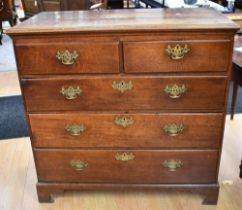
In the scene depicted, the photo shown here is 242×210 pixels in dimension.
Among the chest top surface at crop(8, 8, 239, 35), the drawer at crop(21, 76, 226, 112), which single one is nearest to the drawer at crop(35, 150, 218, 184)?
the drawer at crop(21, 76, 226, 112)

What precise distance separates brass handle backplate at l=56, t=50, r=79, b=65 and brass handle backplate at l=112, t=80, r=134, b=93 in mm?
200

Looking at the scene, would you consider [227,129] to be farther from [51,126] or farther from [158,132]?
[51,126]

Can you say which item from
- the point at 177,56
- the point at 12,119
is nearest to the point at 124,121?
the point at 177,56

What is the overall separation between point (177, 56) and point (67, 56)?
17.8 inches

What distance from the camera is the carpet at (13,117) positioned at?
91.4 inches

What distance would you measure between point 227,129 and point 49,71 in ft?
4.86

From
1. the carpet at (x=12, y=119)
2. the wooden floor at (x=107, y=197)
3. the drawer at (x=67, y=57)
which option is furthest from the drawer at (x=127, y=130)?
the carpet at (x=12, y=119)

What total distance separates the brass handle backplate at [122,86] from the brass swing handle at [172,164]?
1.42 ft

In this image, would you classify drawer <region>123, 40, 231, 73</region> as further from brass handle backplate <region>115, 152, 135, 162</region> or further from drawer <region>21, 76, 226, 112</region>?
brass handle backplate <region>115, 152, 135, 162</region>

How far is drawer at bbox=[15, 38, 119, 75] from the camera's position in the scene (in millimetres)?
1259

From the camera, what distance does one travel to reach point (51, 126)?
1443mm

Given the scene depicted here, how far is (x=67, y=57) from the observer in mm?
1272

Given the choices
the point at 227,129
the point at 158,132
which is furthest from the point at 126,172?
the point at 227,129

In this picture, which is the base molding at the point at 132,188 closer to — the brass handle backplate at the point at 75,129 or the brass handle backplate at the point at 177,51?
the brass handle backplate at the point at 75,129
